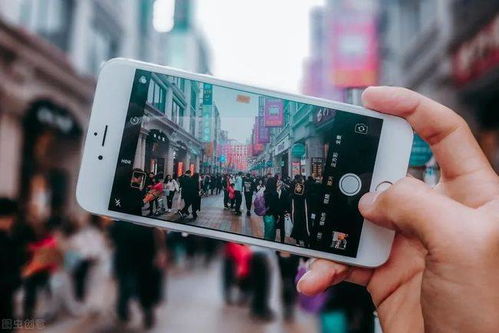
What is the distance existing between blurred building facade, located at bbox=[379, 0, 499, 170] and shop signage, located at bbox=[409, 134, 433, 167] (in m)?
4.18

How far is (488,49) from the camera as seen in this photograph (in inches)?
340

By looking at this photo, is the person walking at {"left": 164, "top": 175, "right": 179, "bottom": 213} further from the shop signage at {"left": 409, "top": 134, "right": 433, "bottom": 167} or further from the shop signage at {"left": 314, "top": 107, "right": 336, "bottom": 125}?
the shop signage at {"left": 409, "top": 134, "right": 433, "bottom": 167}

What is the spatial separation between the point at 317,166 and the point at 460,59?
10334 mm

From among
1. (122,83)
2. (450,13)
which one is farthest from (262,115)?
(450,13)

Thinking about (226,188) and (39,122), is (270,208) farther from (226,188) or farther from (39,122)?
(39,122)

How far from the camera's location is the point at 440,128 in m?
1.43

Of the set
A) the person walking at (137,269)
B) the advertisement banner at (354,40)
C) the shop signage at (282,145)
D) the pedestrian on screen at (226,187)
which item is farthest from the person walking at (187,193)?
the advertisement banner at (354,40)

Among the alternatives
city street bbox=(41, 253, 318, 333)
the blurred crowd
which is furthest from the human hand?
city street bbox=(41, 253, 318, 333)

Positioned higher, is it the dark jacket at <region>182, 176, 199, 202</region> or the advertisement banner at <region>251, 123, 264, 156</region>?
the advertisement banner at <region>251, 123, 264, 156</region>

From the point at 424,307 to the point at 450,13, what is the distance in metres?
12.0

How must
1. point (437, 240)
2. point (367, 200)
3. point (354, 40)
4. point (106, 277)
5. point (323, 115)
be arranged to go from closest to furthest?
point (437, 240) → point (367, 200) → point (323, 115) → point (106, 277) → point (354, 40)

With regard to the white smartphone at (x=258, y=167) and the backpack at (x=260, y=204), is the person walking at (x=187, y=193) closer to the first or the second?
the white smartphone at (x=258, y=167)

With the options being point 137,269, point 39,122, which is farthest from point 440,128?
point 39,122

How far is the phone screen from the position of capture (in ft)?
5.43
